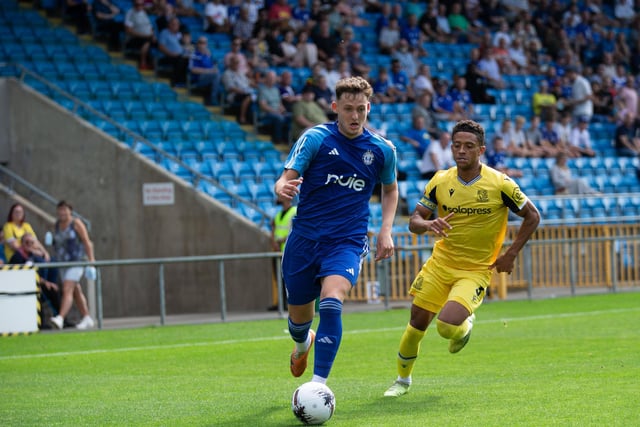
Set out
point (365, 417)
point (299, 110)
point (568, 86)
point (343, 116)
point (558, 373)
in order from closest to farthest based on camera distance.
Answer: point (365, 417)
point (343, 116)
point (558, 373)
point (299, 110)
point (568, 86)

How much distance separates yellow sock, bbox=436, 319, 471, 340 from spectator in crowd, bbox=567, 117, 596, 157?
19.2 metres

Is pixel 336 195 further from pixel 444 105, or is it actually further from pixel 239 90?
pixel 444 105

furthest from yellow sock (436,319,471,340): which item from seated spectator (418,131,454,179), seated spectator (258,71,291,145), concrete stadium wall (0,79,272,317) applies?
seated spectator (258,71,291,145)

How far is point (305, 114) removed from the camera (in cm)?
2355

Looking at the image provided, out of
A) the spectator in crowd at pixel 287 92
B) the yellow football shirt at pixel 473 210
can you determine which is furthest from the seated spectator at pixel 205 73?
the yellow football shirt at pixel 473 210

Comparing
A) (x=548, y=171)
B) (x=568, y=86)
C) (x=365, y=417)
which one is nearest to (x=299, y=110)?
(x=548, y=171)

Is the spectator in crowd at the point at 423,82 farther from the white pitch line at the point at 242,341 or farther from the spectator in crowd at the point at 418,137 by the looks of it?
the white pitch line at the point at 242,341

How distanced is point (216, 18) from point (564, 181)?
8490mm

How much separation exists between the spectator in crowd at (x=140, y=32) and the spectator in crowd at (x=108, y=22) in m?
0.44

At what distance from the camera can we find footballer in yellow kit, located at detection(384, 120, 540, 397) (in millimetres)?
9875

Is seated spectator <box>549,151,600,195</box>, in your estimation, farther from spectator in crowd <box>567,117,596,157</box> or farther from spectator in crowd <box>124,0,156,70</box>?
spectator in crowd <box>124,0,156,70</box>

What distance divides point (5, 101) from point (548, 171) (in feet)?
39.1

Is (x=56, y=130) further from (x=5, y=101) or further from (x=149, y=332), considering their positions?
(x=149, y=332)

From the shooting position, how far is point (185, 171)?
74.0 feet
